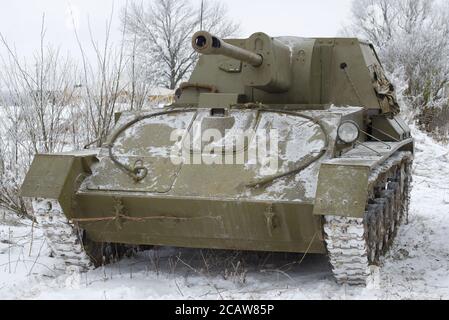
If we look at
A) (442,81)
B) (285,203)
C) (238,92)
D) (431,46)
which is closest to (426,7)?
(431,46)

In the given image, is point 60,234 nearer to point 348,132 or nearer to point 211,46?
point 211,46

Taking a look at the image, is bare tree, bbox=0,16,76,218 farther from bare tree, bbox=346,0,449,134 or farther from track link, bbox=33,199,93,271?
bare tree, bbox=346,0,449,134

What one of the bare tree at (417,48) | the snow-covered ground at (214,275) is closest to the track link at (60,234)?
the snow-covered ground at (214,275)

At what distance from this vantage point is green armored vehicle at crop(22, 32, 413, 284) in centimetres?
519

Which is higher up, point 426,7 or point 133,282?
point 426,7

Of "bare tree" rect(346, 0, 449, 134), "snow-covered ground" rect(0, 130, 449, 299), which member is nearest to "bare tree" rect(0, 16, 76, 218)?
"snow-covered ground" rect(0, 130, 449, 299)

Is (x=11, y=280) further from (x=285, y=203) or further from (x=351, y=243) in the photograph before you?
(x=351, y=243)

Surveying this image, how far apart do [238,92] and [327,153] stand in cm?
187

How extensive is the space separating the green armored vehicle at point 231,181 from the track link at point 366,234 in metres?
0.01

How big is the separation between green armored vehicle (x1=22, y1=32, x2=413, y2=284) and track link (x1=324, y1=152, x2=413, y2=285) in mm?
11

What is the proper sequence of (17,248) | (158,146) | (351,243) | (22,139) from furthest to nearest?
(22,139), (17,248), (158,146), (351,243)

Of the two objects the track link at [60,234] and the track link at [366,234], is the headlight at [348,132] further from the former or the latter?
the track link at [60,234]

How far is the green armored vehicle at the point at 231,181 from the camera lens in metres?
5.19

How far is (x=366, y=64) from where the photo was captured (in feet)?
23.7
